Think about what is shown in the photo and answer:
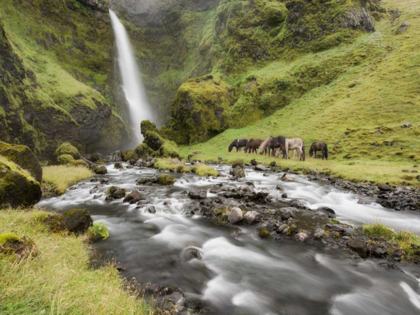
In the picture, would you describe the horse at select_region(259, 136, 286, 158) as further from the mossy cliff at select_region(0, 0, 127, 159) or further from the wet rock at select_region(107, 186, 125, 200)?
the mossy cliff at select_region(0, 0, 127, 159)

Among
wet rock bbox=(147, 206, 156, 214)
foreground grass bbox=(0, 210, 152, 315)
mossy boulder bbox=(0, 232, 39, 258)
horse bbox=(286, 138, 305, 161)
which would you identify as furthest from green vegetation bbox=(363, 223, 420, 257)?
horse bbox=(286, 138, 305, 161)

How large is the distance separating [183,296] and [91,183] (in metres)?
16.2

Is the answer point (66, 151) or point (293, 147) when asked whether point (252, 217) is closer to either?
point (293, 147)

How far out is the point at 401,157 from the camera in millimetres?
23594

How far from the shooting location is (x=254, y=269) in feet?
22.7

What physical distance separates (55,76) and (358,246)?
194 ft

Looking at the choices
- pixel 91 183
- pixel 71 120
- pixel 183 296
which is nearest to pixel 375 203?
pixel 183 296

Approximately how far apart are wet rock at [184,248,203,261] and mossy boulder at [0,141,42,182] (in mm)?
11090

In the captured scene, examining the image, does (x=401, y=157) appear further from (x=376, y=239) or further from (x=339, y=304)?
(x=339, y=304)

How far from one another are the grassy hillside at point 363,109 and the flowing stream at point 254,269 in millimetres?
13655

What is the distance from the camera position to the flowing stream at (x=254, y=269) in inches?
215

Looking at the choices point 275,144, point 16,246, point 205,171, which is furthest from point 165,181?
point 275,144

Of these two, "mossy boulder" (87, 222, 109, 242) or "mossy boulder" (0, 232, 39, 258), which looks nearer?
"mossy boulder" (0, 232, 39, 258)

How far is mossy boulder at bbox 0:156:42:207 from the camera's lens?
8.74 m
